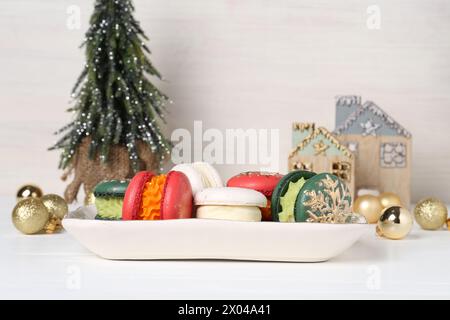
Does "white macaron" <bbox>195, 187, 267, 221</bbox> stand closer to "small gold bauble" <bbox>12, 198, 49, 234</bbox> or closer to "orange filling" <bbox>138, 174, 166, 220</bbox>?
"orange filling" <bbox>138, 174, 166, 220</bbox>

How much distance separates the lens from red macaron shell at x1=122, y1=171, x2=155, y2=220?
0.84 meters

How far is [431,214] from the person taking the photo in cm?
118

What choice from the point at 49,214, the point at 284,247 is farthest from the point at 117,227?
the point at 49,214

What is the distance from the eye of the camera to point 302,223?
2.60ft

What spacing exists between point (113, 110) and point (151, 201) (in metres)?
0.61

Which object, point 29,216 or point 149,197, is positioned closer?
point 149,197

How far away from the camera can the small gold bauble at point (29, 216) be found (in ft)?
3.47

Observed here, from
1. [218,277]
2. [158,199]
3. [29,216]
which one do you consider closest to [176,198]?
[158,199]

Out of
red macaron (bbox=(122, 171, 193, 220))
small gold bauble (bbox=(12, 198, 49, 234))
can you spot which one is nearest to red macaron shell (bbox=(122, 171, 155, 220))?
red macaron (bbox=(122, 171, 193, 220))

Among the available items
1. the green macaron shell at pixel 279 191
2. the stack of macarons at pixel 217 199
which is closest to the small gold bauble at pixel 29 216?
the stack of macarons at pixel 217 199

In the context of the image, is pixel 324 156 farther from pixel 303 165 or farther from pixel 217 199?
pixel 217 199

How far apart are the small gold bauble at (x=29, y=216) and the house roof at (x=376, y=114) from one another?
681 millimetres

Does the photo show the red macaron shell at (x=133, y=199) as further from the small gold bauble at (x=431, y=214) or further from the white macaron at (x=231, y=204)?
the small gold bauble at (x=431, y=214)

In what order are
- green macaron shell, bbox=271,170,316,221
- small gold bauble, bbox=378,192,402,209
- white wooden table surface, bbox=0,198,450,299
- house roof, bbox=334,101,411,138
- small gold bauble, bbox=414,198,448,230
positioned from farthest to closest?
house roof, bbox=334,101,411,138
small gold bauble, bbox=378,192,402,209
small gold bauble, bbox=414,198,448,230
green macaron shell, bbox=271,170,316,221
white wooden table surface, bbox=0,198,450,299
